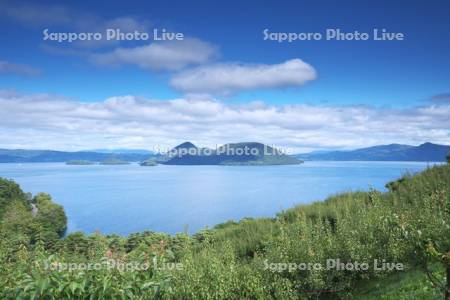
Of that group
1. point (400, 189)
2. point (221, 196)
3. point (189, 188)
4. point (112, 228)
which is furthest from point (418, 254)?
point (189, 188)

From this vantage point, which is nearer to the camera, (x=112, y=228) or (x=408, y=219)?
(x=408, y=219)

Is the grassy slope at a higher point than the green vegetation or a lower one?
lower

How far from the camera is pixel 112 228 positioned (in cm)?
7669

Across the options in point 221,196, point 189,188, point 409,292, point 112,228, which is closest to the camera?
point 409,292

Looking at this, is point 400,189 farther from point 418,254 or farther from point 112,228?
point 112,228

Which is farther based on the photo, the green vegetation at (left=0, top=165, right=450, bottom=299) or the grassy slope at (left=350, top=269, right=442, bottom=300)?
the grassy slope at (left=350, top=269, right=442, bottom=300)

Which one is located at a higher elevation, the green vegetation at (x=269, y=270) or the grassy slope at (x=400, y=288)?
the green vegetation at (x=269, y=270)

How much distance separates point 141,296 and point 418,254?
382cm

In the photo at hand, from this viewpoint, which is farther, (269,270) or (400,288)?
(400,288)

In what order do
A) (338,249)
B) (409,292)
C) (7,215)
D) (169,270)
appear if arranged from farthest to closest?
(7,215), (338,249), (409,292), (169,270)

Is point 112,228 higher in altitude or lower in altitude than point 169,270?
lower

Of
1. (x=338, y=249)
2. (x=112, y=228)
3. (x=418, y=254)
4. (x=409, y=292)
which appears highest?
(x=418, y=254)

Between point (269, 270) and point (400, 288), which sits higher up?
point (269, 270)

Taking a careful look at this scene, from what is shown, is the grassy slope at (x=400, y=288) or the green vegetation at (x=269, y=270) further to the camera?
the grassy slope at (x=400, y=288)
